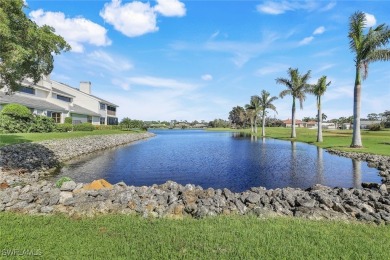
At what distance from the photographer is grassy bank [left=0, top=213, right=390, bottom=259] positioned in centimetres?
676

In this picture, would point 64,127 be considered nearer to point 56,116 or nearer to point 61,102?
point 56,116

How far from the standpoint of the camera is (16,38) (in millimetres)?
13484

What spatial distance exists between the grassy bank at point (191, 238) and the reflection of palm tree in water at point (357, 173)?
9825 mm

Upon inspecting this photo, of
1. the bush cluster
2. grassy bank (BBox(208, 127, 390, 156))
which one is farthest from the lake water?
the bush cluster

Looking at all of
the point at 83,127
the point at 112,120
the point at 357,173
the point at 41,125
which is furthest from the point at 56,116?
the point at 357,173

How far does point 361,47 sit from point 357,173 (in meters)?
19.8

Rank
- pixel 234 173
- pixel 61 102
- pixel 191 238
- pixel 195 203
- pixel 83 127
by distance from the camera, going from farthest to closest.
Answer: pixel 61 102 → pixel 83 127 → pixel 234 173 → pixel 195 203 → pixel 191 238

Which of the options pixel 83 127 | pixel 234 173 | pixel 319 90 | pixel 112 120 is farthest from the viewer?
pixel 112 120

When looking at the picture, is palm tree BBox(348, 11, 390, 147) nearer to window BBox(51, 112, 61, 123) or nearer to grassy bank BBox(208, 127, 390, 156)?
grassy bank BBox(208, 127, 390, 156)

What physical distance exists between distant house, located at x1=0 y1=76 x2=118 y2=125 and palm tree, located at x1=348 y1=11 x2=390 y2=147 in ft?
136

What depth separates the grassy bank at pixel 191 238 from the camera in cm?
676

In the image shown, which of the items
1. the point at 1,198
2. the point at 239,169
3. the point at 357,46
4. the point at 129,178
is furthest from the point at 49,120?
the point at 357,46

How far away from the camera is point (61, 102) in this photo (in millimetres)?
56156

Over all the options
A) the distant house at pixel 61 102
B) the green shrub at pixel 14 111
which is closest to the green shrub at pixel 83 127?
the distant house at pixel 61 102
